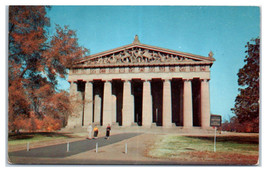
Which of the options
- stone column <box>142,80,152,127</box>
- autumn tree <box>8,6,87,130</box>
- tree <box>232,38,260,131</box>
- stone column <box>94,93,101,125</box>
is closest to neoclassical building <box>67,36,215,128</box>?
stone column <box>142,80,152,127</box>

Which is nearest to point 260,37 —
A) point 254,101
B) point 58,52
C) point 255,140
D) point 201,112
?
point 254,101

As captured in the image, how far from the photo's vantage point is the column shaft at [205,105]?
3568cm

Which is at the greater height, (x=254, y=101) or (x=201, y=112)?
(x=254, y=101)

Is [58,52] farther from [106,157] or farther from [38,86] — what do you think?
[106,157]

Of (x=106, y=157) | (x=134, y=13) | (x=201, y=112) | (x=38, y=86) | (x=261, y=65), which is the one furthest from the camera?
(x=201, y=112)

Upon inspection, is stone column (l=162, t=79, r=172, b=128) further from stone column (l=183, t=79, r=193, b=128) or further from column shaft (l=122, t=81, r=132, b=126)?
column shaft (l=122, t=81, r=132, b=126)

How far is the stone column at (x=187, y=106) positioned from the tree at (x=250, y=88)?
19496 millimetres

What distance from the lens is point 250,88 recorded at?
51.2ft

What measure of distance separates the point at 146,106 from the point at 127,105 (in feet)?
10.1

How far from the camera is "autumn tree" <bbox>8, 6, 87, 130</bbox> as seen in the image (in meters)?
15.4

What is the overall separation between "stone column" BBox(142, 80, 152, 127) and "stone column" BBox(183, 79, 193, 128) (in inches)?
219

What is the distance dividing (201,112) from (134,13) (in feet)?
84.8

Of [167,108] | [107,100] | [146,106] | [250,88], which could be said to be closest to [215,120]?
[250,88]

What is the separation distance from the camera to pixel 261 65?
13594mm
